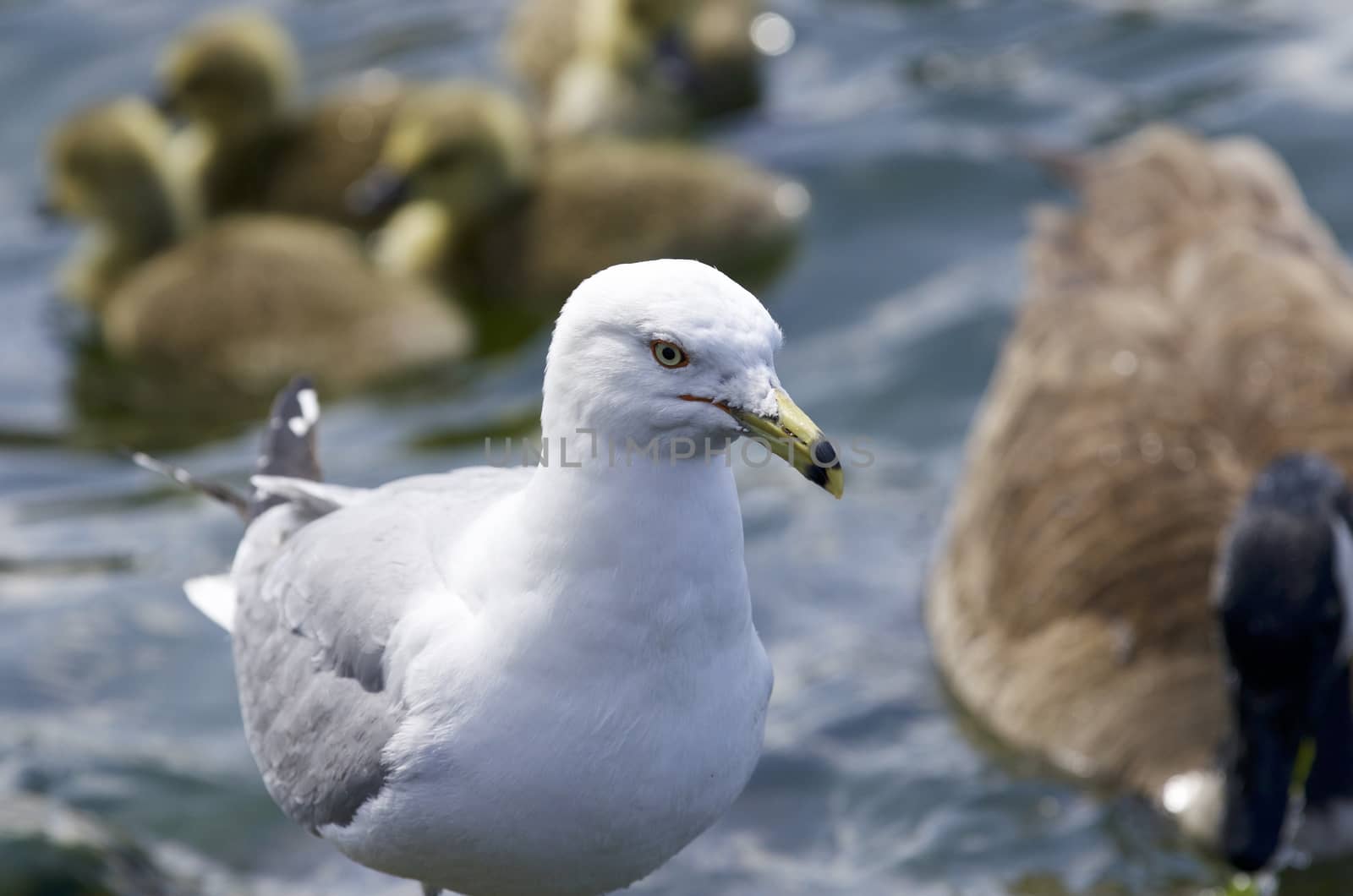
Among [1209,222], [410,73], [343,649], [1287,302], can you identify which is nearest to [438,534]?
[343,649]

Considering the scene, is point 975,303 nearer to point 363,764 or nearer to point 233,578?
point 233,578

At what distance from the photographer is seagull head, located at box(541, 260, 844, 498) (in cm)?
244

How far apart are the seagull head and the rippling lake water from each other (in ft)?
7.88

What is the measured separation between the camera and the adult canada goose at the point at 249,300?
675cm

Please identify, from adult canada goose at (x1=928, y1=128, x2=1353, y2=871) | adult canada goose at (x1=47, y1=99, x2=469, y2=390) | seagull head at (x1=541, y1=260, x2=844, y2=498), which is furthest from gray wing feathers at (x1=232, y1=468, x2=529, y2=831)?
adult canada goose at (x1=47, y1=99, x2=469, y2=390)

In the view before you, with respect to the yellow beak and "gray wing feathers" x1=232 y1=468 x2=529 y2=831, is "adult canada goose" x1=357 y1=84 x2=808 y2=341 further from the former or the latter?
the yellow beak

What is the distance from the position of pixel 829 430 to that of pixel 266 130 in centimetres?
275

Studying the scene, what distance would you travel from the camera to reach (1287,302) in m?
5.43

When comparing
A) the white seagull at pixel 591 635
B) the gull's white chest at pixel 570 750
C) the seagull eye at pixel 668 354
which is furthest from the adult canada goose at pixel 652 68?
the seagull eye at pixel 668 354

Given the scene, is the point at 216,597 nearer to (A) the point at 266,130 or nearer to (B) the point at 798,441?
(B) the point at 798,441

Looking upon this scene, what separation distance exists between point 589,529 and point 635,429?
0.54ft

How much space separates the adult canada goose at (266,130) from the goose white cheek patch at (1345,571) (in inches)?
169

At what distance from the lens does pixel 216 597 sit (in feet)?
11.9

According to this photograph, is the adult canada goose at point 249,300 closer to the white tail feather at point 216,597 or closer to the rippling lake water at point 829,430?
the rippling lake water at point 829,430
